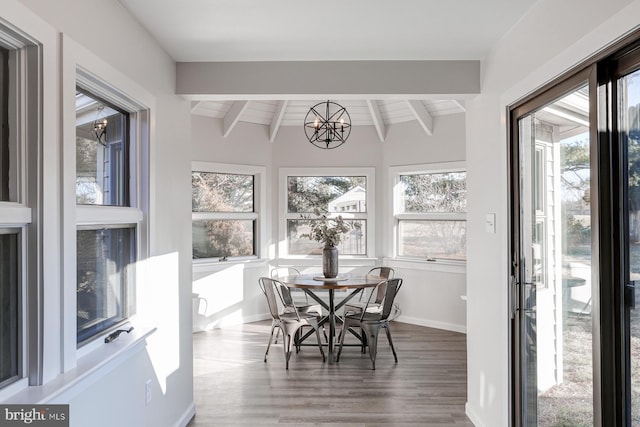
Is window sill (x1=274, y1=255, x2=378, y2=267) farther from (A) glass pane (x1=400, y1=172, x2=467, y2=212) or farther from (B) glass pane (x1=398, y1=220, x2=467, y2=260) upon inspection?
(A) glass pane (x1=400, y1=172, x2=467, y2=212)

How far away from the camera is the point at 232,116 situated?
580 centimetres

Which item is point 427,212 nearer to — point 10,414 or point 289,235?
point 289,235

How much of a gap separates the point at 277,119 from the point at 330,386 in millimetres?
3482

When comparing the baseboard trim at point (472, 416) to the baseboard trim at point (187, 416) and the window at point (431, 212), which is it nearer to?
the baseboard trim at point (187, 416)

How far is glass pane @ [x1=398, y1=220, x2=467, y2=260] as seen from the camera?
5.86m

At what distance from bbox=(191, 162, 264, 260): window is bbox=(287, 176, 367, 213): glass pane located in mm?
482

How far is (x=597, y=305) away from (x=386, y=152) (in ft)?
15.2

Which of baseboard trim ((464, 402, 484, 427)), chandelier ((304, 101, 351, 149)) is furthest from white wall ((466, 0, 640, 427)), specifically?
chandelier ((304, 101, 351, 149))

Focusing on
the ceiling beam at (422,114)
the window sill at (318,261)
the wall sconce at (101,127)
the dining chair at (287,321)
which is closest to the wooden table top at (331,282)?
the dining chair at (287,321)

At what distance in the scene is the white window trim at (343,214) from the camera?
6.38 metres

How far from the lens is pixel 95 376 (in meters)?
1.97

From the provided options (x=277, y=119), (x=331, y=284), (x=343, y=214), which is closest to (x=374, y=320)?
(x=331, y=284)

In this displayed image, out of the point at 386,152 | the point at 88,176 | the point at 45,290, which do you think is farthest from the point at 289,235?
the point at 45,290

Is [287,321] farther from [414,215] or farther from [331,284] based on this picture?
[414,215]
